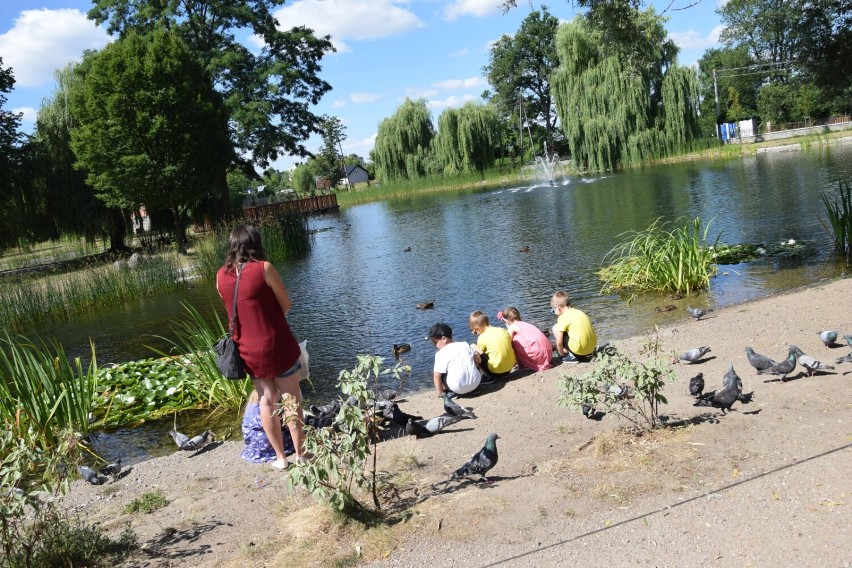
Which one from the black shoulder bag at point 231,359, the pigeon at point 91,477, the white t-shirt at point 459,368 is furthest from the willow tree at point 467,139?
the black shoulder bag at point 231,359

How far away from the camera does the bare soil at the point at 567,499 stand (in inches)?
132

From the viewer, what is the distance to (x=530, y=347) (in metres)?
7.53

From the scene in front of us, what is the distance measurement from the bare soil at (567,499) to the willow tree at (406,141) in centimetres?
5302

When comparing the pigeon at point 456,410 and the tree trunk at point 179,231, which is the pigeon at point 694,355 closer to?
the pigeon at point 456,410

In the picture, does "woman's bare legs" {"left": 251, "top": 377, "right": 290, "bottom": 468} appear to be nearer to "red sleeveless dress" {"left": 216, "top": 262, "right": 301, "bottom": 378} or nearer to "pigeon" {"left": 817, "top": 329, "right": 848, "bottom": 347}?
"red sleeveless dress" {"left": 216, "top": 262, "right": 301, "bottom": 378}

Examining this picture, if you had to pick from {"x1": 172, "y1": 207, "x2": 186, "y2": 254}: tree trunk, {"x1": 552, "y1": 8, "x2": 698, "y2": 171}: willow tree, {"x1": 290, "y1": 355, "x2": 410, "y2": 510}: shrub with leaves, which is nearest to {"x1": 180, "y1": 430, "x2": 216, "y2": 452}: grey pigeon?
{"x1": 290, "y1": 355, "x2": 410, "y2": 510}: shrub with leaves

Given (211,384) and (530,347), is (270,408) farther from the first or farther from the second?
(530,347)

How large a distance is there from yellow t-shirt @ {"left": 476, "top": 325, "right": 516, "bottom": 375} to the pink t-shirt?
21cm

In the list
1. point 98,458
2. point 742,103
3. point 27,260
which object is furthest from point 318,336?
point 742,103

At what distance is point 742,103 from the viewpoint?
64.7m

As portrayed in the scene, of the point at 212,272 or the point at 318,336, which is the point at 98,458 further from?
the point at 212,272

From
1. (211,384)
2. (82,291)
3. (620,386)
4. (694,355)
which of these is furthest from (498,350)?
(82,291)

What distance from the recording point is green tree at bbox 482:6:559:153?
70312 mm

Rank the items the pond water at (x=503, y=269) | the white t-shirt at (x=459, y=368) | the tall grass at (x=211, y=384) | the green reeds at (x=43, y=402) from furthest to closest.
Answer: the pond water at (x=503, y=269)
the tall grass at (x=211, y=384)
the white t-shirt at (x=459, y=368)
the green reeds at (x=43, y=402)
